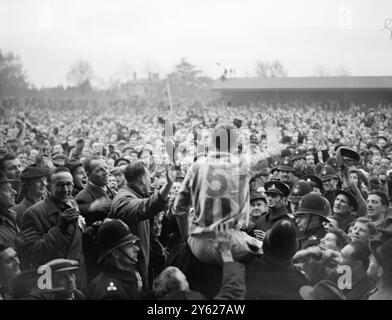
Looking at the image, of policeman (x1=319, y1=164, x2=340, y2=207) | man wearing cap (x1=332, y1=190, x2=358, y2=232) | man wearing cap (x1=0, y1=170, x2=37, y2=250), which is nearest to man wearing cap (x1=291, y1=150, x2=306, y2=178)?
policeman (x1=319, y1=164, x2=340, y2=207)

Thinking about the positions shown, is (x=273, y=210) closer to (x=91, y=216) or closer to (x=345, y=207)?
(x=345, y=207)

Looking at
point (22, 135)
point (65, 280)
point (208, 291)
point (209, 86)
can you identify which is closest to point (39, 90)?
point (22, 135)

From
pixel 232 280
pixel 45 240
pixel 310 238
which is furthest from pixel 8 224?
pixel 310 238

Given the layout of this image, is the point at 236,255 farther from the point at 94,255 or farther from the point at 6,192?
the point at 6,192

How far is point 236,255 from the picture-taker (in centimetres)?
327

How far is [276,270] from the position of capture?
3.10m

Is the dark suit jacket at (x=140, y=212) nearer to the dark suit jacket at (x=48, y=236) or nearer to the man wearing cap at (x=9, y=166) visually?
the dark suit jacket at (x=48, y=236)

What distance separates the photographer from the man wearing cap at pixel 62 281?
3.50m

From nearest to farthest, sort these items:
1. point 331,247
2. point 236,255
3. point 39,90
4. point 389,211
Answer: point 236,255, point 331,247, point 389,211, point 39,90

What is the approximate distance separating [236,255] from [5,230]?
1.74 meters

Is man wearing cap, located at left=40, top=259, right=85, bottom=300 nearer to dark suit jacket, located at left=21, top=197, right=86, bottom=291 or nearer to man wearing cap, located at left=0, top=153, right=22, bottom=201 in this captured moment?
dark suit jacket, located at left=21, top=197, right=86, bottom=291

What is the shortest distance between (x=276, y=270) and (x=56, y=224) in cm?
156

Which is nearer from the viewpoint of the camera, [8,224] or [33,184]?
[8,224]

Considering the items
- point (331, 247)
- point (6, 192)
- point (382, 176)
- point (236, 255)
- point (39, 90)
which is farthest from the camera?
point (39, 90)
